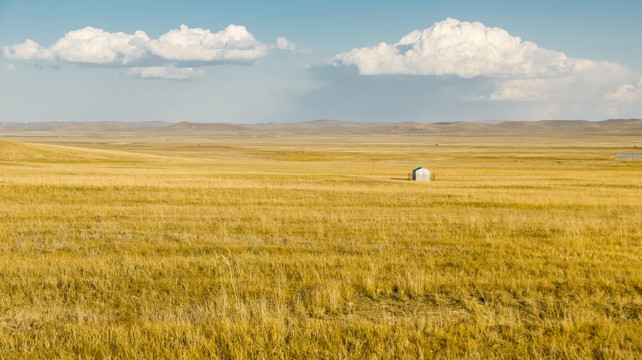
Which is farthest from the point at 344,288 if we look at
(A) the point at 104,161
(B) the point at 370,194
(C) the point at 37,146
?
(C) the point at 37,146

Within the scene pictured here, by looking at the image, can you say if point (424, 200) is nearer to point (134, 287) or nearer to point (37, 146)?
point (134, 287)

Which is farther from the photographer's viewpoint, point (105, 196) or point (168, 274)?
point (105, 196)

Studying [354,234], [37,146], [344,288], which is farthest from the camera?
[37,146]

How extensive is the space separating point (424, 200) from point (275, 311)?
61.5ft

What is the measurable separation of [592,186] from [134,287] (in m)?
36.9

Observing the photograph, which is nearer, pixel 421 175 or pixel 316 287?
pixel 316 287

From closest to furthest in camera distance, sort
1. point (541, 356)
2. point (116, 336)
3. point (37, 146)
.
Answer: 1. point (541, 356)
2. point (116, 336)
3. point (37, 146)

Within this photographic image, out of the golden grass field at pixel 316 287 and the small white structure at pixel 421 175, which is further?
the small white structure at pixel 421 175

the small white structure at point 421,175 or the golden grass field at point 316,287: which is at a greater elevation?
the golden grass field at point 316,287

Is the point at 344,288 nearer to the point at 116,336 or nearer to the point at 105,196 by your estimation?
the point at 116,336

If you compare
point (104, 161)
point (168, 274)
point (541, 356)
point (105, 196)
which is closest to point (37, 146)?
point (104, 161)

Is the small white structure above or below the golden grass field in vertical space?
below

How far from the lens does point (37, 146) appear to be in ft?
256

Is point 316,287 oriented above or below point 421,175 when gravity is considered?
above
